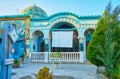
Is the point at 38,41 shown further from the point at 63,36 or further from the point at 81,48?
the point at 81,48

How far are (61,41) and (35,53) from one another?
2.40 m

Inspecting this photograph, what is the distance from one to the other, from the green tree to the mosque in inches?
289

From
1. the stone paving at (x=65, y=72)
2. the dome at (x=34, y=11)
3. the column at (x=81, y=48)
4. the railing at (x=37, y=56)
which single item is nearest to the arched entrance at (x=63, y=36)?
the column at (x=81, y=48)

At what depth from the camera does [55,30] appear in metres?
21.3

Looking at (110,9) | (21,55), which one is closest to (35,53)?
(21,55)

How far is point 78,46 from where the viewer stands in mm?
22219

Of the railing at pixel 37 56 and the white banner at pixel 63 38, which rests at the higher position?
the white banner at pixel 63 38

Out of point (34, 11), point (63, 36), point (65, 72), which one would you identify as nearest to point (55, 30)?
point (63, 36)

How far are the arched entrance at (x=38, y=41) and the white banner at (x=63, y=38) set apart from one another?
1998 mm

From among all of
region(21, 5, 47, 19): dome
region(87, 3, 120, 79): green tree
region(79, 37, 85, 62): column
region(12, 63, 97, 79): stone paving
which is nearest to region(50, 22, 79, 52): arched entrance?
region(79, 37, 85, 62): column

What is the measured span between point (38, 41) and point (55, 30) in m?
2.74

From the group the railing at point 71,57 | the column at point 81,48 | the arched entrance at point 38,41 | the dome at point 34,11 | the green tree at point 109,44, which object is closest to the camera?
the green tree at point 109,44

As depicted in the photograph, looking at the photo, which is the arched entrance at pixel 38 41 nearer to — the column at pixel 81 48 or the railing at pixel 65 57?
the railing at pixel 65 57

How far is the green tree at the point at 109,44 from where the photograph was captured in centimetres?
936
